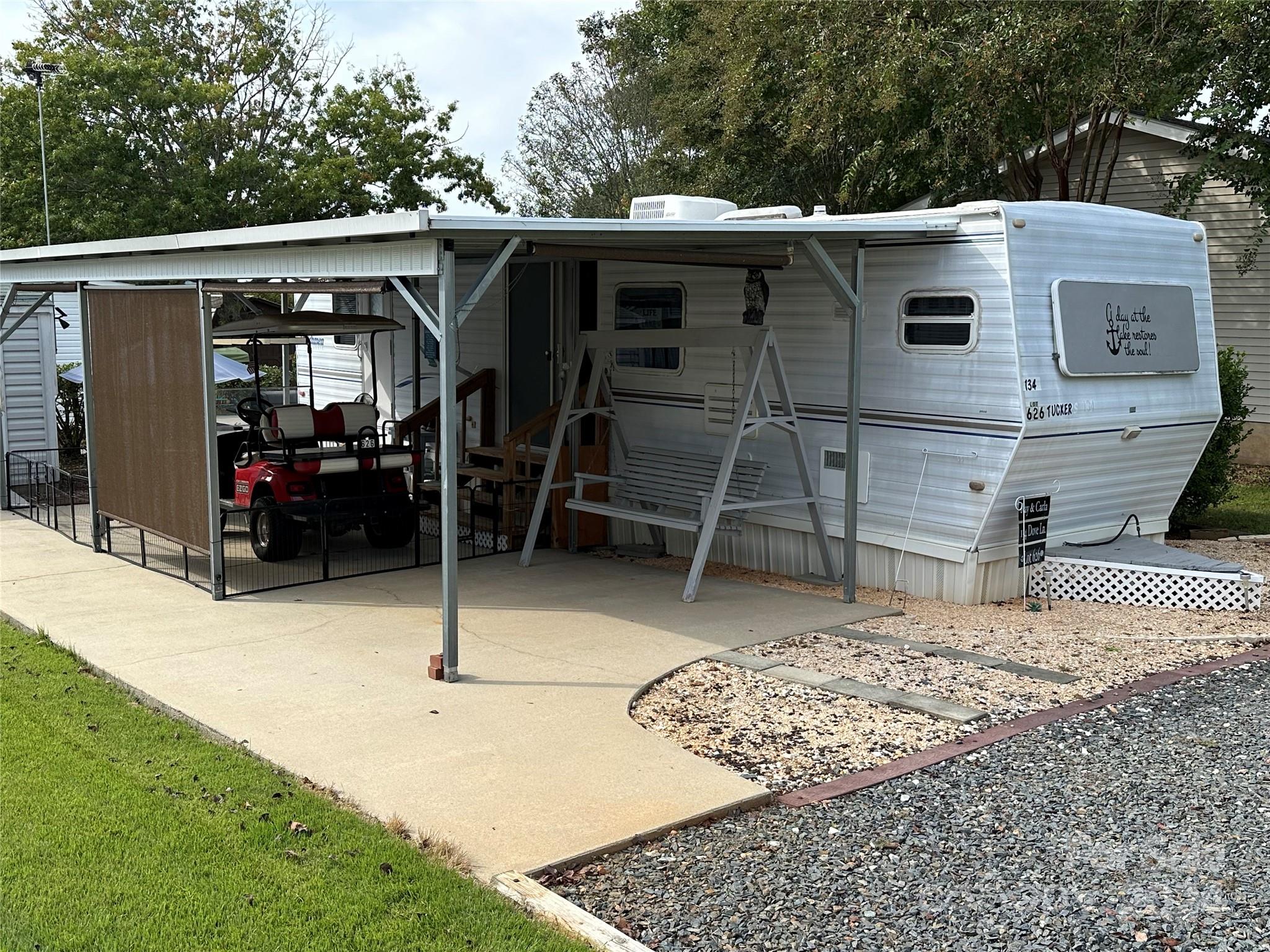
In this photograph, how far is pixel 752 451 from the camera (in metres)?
9.84

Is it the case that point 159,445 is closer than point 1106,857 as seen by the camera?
No

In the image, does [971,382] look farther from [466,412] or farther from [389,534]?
[466,412]

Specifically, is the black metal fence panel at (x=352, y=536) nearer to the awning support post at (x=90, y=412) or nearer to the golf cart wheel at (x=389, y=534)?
the golf cart wheel at (x=389, y=534)

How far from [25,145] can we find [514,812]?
2104 cm

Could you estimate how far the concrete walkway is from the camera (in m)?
5.10

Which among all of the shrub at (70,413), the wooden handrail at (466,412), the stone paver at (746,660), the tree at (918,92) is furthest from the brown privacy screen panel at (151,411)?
the tree at (918,92)

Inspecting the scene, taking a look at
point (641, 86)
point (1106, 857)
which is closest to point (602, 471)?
point (1106, 857)

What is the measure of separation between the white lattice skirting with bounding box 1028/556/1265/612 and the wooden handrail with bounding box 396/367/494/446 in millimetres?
5565

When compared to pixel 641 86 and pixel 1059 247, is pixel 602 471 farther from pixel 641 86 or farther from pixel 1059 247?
pixel 641 86

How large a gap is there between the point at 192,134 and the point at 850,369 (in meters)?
17.6

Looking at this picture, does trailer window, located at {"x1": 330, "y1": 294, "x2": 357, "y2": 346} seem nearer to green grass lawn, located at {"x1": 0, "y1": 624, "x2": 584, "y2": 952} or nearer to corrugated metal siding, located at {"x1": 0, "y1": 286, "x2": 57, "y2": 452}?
corrugated metal siding, located at {"x1": 0, "y1": 286, "x2": 57, "y2": 452}

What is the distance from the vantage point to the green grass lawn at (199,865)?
3949 mm

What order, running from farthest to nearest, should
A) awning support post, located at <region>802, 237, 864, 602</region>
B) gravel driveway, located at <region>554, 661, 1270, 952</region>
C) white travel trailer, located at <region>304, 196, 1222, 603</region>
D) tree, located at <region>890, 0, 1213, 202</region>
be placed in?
1. tree, located at <region>890, 0, 1213, 202</region>
2. white travel trailer, located at <region>304, 196, 1222, 603</region>
3. awning support post, located at <region>802, 237, 864, 602</region>
4. gravel driveway, located at <region>554, 661, 1270, 952</region>

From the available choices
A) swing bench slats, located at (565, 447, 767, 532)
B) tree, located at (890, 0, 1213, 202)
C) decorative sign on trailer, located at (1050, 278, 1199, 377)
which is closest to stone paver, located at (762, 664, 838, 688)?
swing bench slats, located at (565, 447, 767, 532)
